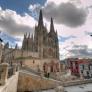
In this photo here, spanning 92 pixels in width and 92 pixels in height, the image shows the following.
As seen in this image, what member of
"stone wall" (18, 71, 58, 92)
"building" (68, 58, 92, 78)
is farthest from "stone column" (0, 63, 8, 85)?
"building" (68, 58, 92, 78)

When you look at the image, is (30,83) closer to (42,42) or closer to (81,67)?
(81,67)

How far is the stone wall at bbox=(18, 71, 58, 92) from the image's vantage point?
19438mm

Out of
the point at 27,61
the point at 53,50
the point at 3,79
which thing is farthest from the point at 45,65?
the point at 3,79

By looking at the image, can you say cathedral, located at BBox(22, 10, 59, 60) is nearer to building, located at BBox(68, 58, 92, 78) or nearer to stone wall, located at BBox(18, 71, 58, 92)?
building, located at BBox(68, 58, 92, 78)

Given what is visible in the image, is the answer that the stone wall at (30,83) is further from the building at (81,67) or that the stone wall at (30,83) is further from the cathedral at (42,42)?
the cathedral at (42,42)

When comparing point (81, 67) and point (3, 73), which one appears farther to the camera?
point (81, 67)

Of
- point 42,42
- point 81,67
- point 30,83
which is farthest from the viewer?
point 42,42

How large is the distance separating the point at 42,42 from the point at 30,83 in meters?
54.5

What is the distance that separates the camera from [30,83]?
19906mm

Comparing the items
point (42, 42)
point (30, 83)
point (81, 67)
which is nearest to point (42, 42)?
point (42, 42)

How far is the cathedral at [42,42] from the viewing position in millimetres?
72562

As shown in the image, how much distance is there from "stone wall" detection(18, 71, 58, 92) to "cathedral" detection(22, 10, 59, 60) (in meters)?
48.3

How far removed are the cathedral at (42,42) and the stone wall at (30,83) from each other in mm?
48280

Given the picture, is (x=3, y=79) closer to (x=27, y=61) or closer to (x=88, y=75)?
(x=27, y=61)
